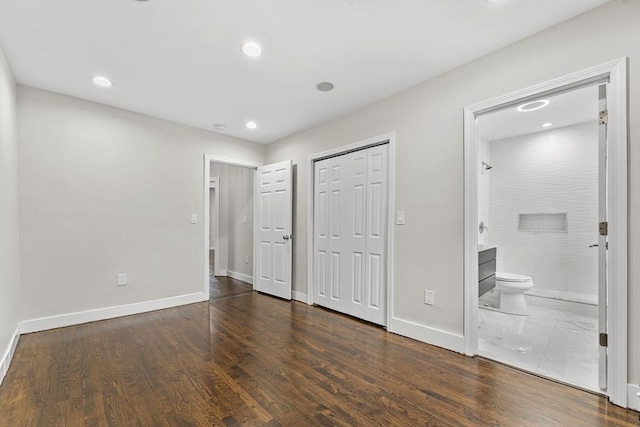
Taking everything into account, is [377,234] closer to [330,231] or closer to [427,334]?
[330,231]

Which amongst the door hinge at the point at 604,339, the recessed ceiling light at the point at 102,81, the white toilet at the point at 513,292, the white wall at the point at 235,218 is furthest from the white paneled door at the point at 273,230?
the door hinge at the point at 604,339

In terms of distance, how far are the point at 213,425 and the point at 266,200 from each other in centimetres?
331

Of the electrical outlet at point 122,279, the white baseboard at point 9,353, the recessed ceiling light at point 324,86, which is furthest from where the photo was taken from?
the electrical outlet at point 122,279

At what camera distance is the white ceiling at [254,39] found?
183 cm

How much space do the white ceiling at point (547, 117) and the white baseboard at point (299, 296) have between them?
3.15 meters

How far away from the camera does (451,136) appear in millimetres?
2533

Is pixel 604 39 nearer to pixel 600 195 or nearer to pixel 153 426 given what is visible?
pixel 600 195

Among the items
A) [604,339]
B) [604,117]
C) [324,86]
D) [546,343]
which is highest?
[324,86]

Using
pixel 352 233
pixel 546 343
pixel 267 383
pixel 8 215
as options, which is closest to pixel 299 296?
pixel 352 233

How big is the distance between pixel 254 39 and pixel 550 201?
4703 mm

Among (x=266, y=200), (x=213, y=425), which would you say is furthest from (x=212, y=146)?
(x=213, y=425)

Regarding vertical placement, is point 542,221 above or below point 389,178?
below

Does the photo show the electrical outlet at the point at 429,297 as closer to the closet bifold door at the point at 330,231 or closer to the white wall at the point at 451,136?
the white wall at the point at 451,136

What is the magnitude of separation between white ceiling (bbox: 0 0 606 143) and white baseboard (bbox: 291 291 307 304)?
260cm
